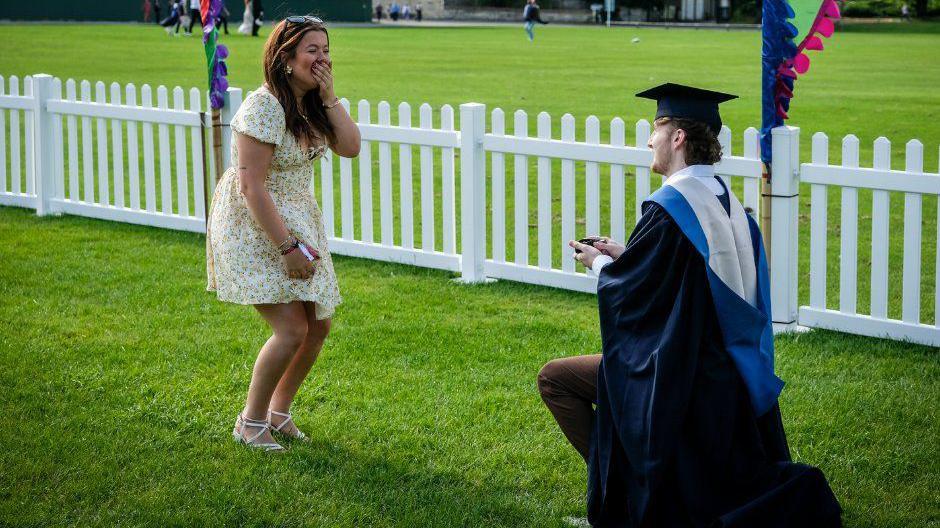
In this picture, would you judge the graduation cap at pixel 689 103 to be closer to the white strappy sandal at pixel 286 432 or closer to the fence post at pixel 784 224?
the white strappy sandal at pixel 286 432

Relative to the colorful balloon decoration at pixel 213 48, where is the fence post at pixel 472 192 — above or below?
below

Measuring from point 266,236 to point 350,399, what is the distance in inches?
49.3

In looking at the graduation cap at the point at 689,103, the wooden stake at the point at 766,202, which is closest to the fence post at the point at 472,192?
the wooden stake at the point at 766,202

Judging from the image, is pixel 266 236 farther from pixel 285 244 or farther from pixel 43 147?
pixel 43 147

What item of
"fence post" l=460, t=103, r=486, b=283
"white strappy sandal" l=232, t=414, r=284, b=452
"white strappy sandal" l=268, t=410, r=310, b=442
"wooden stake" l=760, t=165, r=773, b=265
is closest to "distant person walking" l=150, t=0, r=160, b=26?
"fence post" l=460, t=103, r=486, b=283

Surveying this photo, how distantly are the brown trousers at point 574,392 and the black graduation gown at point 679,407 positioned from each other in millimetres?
230

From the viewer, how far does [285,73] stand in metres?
4.85

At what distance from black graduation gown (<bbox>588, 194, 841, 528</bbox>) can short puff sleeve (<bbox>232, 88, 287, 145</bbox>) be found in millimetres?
1501

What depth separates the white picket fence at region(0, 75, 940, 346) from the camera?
6.82m

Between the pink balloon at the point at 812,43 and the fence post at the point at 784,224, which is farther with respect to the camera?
the fence post at the point at 784,224

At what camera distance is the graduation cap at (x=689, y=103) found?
393cm

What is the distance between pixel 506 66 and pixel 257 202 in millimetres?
25013

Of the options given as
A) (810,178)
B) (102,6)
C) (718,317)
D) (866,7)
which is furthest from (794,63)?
(866,7)

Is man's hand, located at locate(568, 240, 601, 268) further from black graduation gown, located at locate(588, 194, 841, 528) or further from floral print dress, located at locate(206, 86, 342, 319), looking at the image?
floral print dress, located at locate(206, 86, 342, 319)
